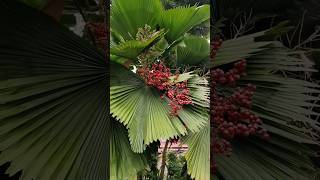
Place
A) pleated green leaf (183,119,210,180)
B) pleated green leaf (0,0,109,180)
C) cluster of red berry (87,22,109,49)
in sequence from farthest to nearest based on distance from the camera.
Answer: pleated green leaf (183,119,210,180)
cluster of red berry (87,22,109,49)
pleated green leaf (0,0,109,180)

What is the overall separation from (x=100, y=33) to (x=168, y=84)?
0.44m

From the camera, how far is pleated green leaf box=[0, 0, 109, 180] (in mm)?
1128

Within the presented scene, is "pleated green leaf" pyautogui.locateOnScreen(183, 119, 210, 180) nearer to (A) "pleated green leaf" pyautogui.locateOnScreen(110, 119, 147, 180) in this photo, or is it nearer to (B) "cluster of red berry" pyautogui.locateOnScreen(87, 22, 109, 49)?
(A) "pleated green leaf" pyautogui.locateOnScreen(110, 119, 147, 180)

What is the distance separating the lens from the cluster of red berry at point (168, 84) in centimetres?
188

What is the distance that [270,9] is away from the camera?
1.68 meters

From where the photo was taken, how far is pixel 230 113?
1.68 metres

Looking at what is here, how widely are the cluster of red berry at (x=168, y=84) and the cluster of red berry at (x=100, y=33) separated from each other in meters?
0.29

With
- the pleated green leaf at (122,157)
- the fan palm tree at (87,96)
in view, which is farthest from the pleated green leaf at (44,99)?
the pleated green leaf at (122,157)

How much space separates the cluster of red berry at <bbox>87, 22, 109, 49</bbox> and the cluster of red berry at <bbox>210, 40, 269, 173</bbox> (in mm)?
468

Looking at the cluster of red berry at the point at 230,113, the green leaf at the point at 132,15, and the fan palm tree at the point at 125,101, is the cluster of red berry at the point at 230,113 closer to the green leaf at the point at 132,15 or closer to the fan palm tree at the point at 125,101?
the fan palm tree at the point at 125,101

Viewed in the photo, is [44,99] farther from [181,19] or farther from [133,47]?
[181,19]

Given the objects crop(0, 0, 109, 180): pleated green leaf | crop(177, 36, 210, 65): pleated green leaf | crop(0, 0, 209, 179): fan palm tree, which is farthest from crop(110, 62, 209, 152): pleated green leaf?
crop(0, 0, 109, 180): pleated green leaf

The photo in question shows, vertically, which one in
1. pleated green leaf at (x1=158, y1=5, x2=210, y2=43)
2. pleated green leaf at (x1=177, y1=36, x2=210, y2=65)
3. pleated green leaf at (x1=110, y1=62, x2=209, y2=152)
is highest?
pleated green leaf at (x1=158, y1=5, x2=210, y2=43)

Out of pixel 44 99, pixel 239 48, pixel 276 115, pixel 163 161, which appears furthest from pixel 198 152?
pixel 44 99
